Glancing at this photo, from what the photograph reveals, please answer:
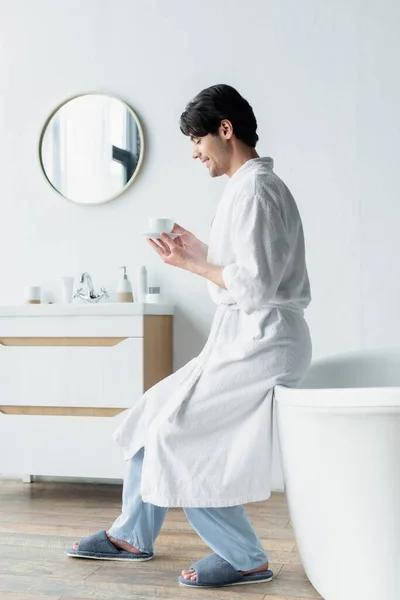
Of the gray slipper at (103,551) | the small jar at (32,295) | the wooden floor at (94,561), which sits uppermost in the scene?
the small jar at (32,295)

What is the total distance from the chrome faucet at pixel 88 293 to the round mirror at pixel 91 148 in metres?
0.36

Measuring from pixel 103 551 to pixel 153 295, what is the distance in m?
1.36

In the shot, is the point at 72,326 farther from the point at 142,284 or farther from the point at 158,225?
the point at 158,225

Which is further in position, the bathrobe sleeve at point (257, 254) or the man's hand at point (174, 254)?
the man's hand at point (174, 254)

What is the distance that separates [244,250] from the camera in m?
2.04

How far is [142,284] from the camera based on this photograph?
3.58 m

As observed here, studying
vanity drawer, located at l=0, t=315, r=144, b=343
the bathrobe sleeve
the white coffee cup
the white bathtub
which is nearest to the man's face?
the bathrobe sleeve

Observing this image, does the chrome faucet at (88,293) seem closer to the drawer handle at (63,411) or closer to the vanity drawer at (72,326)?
the vanity drawer at (72,326)

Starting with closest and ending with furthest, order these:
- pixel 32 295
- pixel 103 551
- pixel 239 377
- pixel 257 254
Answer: pixel 257 254, pixel 239 377, pixel 103 551, pixel 32 295

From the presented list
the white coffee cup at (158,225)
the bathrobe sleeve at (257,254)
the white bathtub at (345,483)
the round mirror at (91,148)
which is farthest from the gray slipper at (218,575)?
the round mirror at (91,148)

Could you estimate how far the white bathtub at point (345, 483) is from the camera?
173 cm

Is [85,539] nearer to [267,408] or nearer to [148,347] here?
[267,408]

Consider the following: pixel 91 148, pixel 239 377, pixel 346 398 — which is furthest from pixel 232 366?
pixel 91 148

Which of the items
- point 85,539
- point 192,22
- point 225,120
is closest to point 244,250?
point 225,120
